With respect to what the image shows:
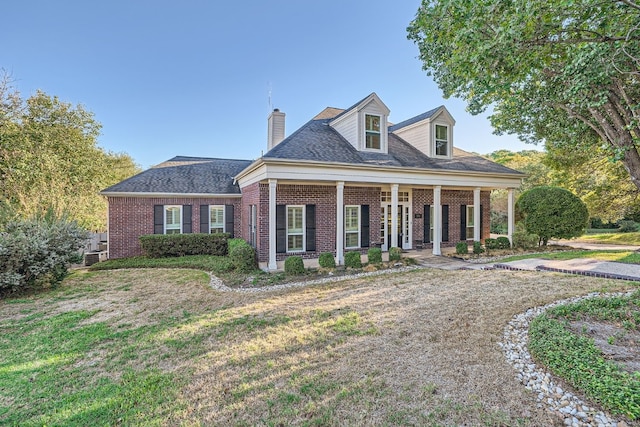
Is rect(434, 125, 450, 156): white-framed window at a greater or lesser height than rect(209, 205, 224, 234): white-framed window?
greater

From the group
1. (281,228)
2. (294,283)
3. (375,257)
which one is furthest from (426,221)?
(294,283)

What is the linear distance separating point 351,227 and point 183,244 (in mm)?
7444

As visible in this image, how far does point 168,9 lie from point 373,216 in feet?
39.1

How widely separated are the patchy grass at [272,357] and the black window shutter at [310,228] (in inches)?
165

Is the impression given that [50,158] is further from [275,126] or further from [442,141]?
[442,141]

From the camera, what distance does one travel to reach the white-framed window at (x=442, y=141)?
13812 millimetres

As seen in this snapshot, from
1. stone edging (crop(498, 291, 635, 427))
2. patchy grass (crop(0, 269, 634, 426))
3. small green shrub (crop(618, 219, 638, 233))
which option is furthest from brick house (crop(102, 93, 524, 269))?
small green shrub (crop(618, 219, 638, 233))

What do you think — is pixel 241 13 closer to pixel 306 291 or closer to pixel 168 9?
pixel 168 9

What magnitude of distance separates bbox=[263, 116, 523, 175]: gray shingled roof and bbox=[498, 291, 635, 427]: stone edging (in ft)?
23.8

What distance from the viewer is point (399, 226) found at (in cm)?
1362

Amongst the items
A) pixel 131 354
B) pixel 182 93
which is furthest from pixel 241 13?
pixel 131 354

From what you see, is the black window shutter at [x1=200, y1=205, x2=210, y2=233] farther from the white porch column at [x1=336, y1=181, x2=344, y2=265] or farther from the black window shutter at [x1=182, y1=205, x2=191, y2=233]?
the white porch column at [x1=336, y1=181, x2=344, y2=265]

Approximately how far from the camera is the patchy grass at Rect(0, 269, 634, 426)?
2.96 m

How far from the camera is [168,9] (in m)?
11.6
